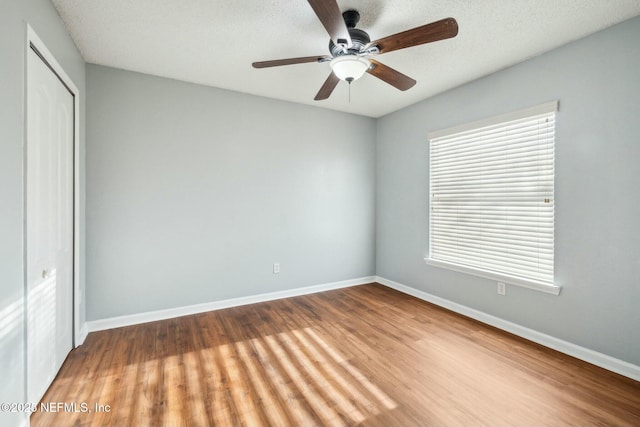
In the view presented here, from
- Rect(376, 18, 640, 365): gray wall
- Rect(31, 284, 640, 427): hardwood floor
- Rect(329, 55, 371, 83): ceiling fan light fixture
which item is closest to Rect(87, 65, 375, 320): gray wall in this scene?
Rect(31, 284, 640, 427): hardwood floor

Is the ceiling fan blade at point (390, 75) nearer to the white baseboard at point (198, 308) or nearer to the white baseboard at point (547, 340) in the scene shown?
the white baseboard at point (547, 340)

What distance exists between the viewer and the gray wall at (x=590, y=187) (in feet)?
6.89

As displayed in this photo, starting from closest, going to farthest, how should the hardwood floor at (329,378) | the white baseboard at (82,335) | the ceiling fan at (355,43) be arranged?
the ceiling fan at (355,43)
the hardwood floor at (329,378)
the white baseboard at (82,335)

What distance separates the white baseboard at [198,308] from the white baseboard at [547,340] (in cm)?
131

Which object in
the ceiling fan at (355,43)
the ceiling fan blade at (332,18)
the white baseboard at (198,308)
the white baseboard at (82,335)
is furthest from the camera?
the white baseboard at (198,308)

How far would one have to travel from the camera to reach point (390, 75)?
223 cm

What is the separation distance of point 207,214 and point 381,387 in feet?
8.06

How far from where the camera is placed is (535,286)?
2.60m

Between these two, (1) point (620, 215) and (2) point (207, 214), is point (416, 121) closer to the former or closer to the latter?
(1) point (620, 215)

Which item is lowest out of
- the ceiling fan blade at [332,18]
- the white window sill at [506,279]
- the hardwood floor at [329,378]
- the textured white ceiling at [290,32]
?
the hardwood floor at [329,378]

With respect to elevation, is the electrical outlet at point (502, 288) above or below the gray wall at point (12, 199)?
below

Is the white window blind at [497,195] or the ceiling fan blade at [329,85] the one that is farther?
the white window blind at [497,195]

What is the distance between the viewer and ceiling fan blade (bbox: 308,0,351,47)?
4.77ft

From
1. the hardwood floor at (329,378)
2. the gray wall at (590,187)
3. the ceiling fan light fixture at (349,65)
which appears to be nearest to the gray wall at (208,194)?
the hardwood floor at (329,378)
